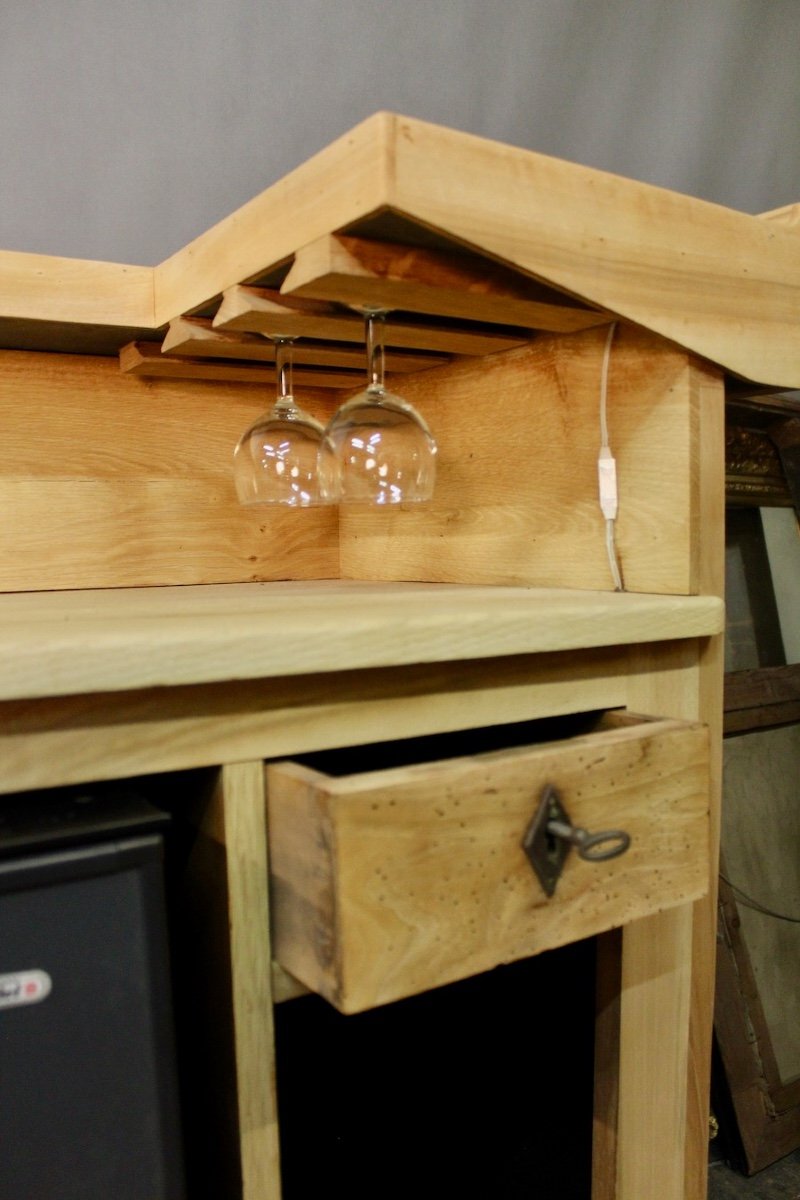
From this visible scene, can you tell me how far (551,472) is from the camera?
3.69 feet

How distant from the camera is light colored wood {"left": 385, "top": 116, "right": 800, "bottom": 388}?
75 centimetres

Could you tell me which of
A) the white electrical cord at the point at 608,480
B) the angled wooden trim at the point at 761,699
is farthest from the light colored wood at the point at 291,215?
the angled wooden trim at the point at 761,699

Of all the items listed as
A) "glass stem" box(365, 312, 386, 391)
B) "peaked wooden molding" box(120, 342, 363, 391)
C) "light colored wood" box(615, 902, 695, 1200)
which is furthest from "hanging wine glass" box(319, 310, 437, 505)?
"light colored wood" box(615, 902, 695, 1200)

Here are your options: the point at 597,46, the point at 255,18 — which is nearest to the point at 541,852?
the point at 255,18

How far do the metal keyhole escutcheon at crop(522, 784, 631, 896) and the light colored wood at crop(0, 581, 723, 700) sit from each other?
0.44 ft

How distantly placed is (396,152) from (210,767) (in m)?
0.48

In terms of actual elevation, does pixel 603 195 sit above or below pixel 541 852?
above

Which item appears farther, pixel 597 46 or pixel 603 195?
pixel 597 46

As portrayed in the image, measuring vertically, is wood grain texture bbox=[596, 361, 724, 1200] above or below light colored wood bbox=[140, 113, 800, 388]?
below

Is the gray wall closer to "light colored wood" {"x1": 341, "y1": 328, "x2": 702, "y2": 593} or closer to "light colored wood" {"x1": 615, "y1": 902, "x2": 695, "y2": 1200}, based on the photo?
"light colored wood" {"x1": 341, "y1": 328, "x2": 702, "y2": 593}

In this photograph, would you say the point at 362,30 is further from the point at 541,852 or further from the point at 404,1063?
the point at 404,1063

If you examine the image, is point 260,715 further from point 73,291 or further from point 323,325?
point 73,291

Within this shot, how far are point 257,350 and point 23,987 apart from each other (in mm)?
770

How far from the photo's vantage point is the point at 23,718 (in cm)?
63
